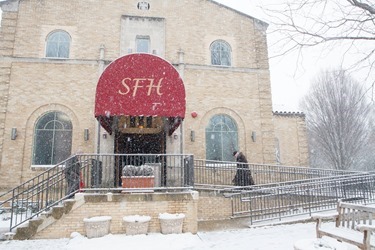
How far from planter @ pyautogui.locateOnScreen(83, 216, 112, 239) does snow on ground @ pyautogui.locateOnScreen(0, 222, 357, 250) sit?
5.6 inches

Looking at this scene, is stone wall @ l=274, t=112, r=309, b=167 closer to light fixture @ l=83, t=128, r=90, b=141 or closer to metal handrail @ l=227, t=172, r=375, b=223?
metal handrail @ l=227, t=172, r=375, b=223

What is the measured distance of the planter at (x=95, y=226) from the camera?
7094mm

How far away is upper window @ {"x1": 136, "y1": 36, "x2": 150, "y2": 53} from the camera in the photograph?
45.0 ft

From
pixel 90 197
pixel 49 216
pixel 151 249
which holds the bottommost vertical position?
pixel 151 249

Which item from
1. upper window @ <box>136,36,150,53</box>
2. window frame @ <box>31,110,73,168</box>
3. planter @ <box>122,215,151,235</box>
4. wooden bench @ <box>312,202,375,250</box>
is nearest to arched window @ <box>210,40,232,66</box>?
upper window @ <box>136,36,150,53</box>

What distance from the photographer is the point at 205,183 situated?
1220cm

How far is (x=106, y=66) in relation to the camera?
1278cm

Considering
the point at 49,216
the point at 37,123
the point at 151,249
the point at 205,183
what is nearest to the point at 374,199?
the point at 205,183

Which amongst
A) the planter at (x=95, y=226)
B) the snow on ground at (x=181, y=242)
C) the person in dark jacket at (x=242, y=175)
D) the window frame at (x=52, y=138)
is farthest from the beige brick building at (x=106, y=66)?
the snow on ground at (x=181, y=242)

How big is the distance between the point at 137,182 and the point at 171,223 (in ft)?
4.81

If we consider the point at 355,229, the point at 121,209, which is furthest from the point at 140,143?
the point at 355,229

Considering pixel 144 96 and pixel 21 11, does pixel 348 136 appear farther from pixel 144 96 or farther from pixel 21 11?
pixel 21 11

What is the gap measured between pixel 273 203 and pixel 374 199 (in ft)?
11.8

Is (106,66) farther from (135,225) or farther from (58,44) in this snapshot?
(135,225)
